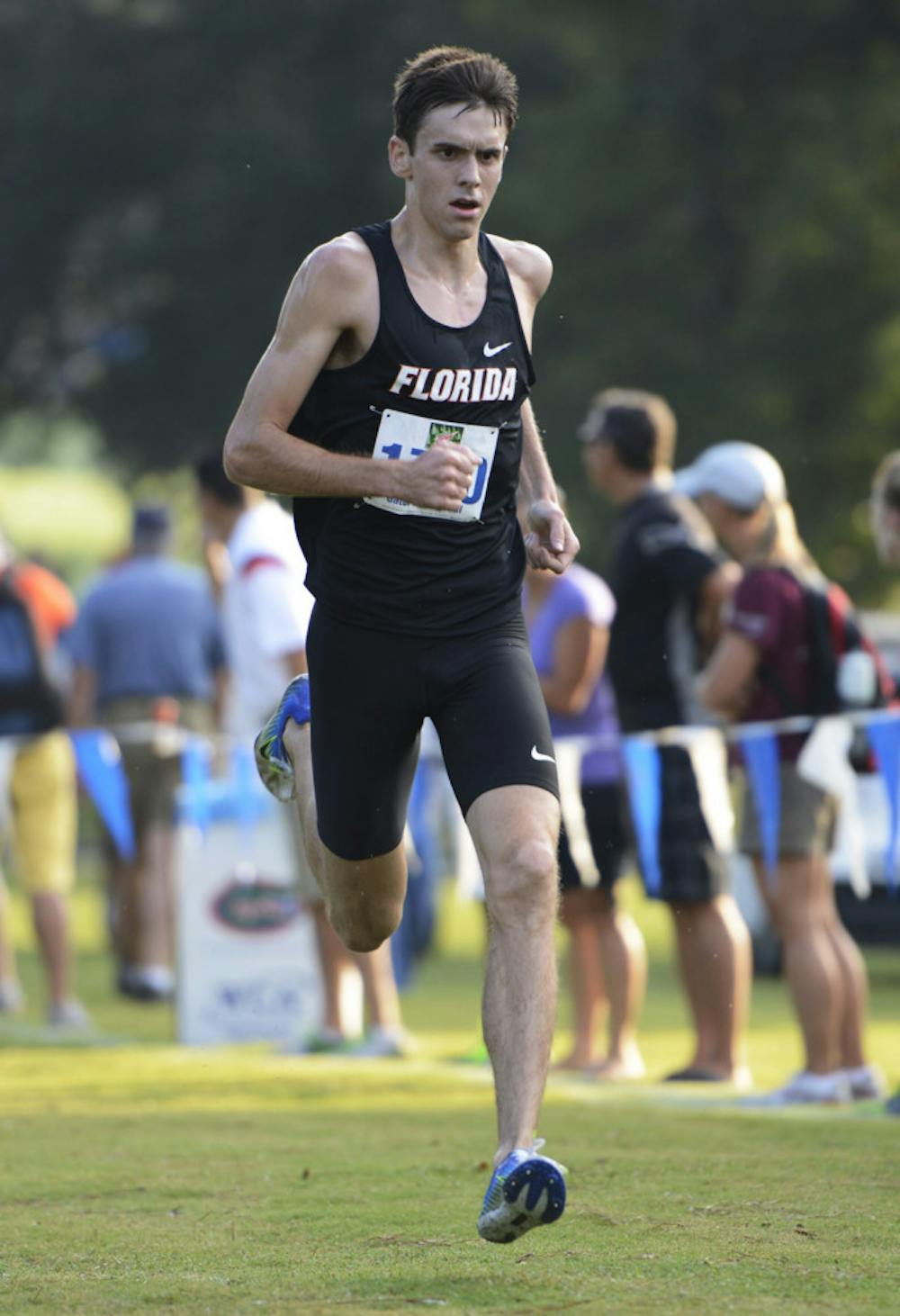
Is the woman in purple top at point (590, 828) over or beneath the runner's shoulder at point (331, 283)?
beneath

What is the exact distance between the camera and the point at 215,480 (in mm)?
10477

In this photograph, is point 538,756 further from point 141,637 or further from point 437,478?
point 141,637

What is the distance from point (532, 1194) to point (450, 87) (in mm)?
2407

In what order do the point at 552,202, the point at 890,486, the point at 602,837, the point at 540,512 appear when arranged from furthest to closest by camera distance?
the point at 552,202 < the point at 602,837 < the point at 890,486 < the point at 540,512

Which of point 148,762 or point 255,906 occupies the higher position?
point 148,762

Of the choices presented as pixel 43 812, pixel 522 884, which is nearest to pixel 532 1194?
pixel 522 884

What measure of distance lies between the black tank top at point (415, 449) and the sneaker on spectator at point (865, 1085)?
360cm

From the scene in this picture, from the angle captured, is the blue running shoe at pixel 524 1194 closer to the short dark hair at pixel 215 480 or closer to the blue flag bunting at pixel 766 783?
the blue flag bunting at pixel 766 783

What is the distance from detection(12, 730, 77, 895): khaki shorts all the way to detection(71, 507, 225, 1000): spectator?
1.06 metres

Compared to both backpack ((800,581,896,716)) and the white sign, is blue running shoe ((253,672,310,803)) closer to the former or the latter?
backpack ((800,581,896,716))

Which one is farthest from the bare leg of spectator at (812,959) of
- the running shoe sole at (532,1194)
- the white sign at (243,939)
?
the running shoe sole at (532,1194)

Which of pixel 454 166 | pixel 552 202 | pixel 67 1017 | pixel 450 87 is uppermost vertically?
pixel 552 202

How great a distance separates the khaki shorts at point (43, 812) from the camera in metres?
12.0

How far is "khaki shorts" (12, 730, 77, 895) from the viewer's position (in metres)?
12.0
